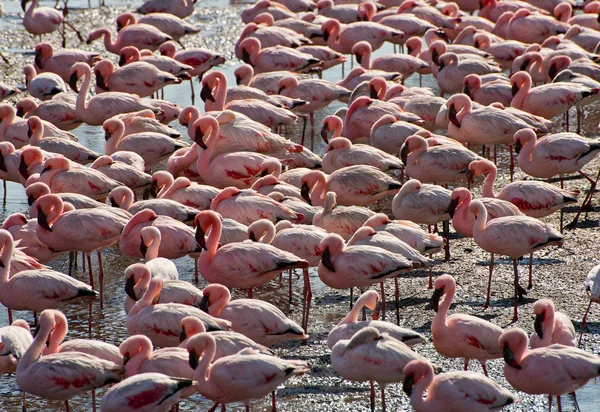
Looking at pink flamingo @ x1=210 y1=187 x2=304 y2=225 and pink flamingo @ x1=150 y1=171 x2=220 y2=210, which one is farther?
pink flamingo @ x1=150 y1=171 x2=220 y2=210

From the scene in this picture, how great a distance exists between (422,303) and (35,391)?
379cm

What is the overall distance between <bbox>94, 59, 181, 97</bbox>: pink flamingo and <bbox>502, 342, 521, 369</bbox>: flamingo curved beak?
347 inches

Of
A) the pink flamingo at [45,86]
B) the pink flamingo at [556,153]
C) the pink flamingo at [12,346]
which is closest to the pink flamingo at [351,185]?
the pink flamingo at [556,153]

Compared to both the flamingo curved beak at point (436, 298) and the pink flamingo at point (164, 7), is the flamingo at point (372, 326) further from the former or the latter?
Answer: the pink flamingo at point (164, 7)

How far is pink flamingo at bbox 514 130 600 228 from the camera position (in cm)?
1074

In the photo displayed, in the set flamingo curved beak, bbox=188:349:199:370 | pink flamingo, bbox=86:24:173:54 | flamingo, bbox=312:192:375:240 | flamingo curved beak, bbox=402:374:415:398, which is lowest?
flamingo, bbox=312:192:375:240

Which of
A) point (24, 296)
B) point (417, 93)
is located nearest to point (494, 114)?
point (417, 93)

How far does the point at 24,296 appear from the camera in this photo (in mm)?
8086

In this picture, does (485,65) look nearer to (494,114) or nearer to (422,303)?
(494,114)

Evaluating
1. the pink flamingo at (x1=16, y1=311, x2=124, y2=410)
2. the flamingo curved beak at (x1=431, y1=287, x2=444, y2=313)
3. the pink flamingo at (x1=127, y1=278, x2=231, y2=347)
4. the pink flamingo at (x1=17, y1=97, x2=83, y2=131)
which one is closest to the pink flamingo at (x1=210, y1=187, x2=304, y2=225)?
the pink flamingo at (x1=127, y1=278, x2=231, y2=347)

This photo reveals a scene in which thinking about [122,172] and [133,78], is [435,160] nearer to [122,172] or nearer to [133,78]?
[122,172]

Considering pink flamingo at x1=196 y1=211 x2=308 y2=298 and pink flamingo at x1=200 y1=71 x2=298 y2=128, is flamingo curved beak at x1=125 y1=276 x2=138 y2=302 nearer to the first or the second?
pink flamingo at x1=196 y1=211 x2=308 y2=298

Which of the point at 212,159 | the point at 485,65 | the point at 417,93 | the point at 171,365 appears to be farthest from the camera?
the point at 485,65

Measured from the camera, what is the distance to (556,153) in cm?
1076
